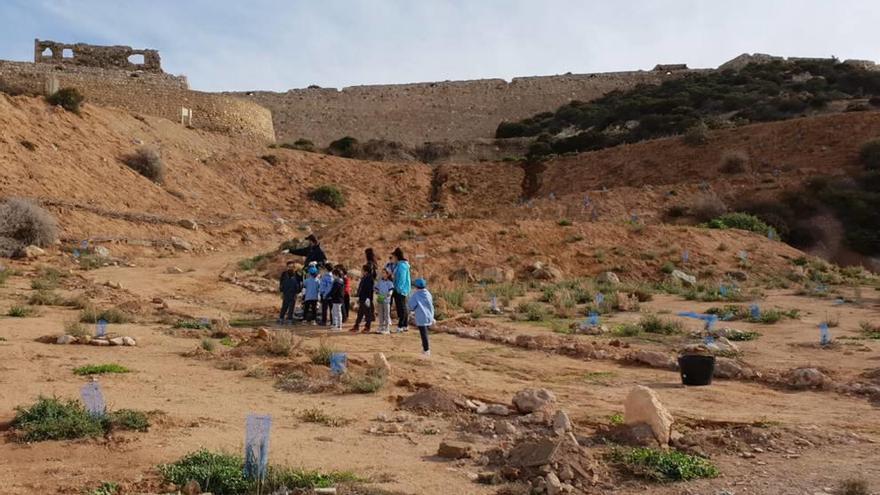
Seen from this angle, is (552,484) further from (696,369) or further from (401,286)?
(401,286)

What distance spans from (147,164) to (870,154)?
28.6 m

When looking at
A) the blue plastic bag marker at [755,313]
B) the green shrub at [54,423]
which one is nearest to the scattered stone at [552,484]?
the green shrub at [54,423]

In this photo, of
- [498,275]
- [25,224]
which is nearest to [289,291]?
[498,275]

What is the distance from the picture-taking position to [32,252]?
63.0ft

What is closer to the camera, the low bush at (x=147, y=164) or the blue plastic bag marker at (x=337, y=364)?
the blue plastic bag marker at (x=337, y=364)

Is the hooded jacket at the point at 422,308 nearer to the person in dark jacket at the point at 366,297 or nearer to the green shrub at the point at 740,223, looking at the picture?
the person in dark jacket at the point at 366,297

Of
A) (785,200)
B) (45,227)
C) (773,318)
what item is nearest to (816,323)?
(773,318)

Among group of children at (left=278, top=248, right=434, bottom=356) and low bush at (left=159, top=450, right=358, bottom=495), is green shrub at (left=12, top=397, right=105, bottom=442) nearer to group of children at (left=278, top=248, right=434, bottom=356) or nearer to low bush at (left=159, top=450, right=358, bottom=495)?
low bush at (left=159, top=450, right=358, bottom=495)

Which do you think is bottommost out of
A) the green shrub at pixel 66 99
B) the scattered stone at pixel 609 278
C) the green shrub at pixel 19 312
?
the green shrub at pixel 19 312

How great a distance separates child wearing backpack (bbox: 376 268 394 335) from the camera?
1312 cm

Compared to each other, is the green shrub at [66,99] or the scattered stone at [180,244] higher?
the green shrub at [66,99]

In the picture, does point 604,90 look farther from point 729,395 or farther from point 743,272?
point 729,395

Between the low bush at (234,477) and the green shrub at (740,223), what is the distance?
22.9 m

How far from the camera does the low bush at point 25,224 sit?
19656 millimetres
